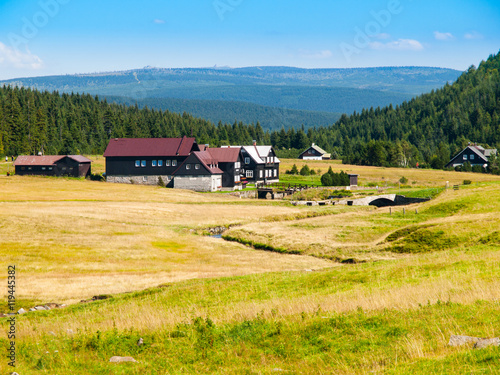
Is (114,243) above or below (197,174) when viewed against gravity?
below

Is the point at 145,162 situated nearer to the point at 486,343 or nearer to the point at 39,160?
the point at 39,160

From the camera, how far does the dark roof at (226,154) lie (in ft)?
347

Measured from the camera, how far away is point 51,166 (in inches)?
4294

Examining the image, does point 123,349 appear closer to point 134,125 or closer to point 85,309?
point 85,309

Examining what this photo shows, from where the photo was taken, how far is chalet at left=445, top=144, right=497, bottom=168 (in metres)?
143

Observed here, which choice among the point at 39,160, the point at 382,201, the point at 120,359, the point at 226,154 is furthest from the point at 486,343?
the point at 39,160

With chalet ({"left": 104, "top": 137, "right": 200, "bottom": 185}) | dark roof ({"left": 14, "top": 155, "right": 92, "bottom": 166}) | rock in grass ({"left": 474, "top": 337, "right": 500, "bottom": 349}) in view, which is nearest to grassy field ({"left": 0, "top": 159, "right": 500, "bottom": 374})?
rock in grass ({"left": 474, "top": 337, "right": 500, "bottom": 349})

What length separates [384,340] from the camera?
1282cm

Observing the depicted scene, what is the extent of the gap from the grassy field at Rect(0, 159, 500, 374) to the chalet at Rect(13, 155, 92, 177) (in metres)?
50.5

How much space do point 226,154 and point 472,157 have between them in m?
79.1

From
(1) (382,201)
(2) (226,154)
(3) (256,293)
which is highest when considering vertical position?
(2) (226,154)

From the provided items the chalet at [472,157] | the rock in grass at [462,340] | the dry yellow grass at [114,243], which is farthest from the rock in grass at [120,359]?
the chalet at [472,157]

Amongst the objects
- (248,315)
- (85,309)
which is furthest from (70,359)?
(85,309)

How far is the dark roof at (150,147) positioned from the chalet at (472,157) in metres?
81.7
